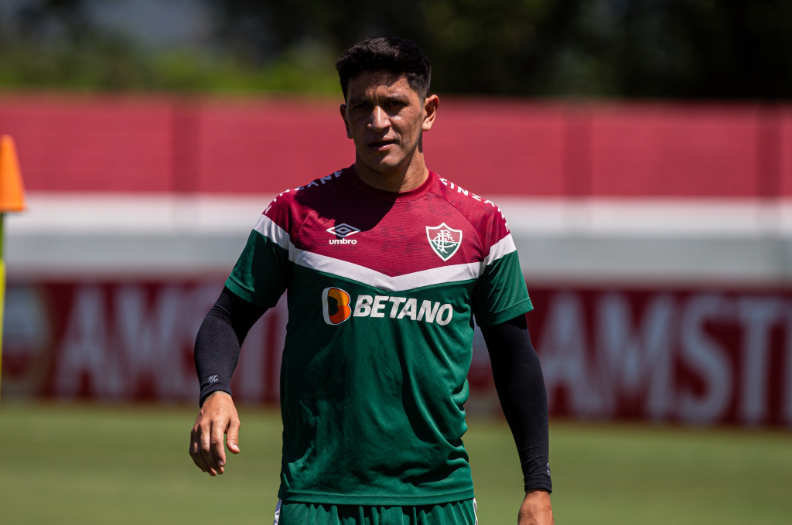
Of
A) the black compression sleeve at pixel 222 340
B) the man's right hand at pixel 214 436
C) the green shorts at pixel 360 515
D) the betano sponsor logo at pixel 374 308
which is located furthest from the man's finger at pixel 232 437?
the betano sponsor logo at pixel 374 308

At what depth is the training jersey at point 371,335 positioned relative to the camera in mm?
3270

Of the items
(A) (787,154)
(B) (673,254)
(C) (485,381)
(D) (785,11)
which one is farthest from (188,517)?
(D) (785,11)

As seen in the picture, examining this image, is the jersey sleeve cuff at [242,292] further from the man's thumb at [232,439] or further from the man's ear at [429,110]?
the man's ear at [429,110]

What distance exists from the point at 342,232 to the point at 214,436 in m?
0.69

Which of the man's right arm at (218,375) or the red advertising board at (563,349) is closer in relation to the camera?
the man's right arm at (218,375)

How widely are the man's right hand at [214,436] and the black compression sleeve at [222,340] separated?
0.11 m

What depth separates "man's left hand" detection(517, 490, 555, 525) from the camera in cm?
329

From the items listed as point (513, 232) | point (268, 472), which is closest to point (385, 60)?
point (268, 472)

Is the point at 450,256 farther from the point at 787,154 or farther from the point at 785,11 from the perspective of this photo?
the point at 785,11

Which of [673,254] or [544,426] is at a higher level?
[673,254]

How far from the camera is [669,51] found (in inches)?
1142

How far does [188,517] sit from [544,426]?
5.13m

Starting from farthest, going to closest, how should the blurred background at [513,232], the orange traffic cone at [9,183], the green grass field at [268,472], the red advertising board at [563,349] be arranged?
the red advertising board at [563,349] → the blurred background at [513,232] → the green grass field at [268,472] → the orange traffic cone at [9,183]

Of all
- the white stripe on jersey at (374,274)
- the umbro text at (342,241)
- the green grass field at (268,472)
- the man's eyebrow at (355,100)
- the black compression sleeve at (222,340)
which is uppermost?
the man's eyebrow at (355,100)
